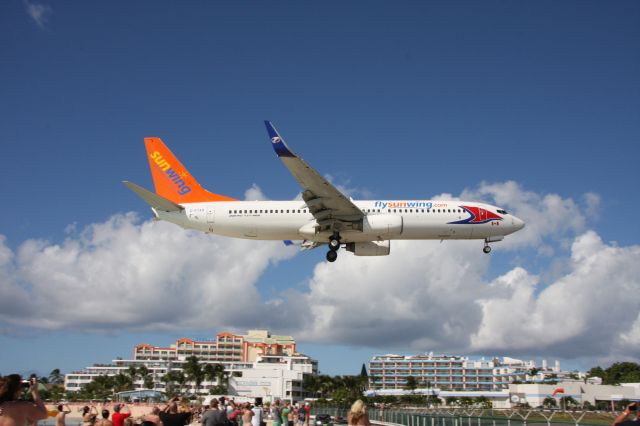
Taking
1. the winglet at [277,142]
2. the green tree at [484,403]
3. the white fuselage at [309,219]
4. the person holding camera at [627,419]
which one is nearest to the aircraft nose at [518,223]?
the white fuselage at [309,219]

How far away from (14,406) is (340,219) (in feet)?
115

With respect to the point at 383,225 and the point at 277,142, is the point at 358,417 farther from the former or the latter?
the point at 383,225

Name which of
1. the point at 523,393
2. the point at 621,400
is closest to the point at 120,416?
the point at 621,400

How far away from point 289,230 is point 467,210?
41.3 feet

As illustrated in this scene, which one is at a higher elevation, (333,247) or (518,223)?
(518,223)

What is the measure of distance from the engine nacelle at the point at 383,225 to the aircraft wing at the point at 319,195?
2.36 feet

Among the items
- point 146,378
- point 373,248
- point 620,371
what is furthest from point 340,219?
point 620,371

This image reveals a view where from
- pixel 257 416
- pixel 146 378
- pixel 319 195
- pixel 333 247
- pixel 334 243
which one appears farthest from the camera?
pixel 146 378

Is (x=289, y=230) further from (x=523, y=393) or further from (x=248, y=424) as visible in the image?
(x=523, y=393)

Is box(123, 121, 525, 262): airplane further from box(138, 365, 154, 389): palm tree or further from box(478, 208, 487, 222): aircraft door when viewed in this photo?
box(138, 365, 154, 389): palm tree

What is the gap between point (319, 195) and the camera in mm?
41438

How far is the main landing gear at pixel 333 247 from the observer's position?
43625mm

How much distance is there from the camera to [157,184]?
48.3 metres

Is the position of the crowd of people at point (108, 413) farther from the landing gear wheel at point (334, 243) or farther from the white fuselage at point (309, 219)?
the landing gear wheel at point (334, 243)
